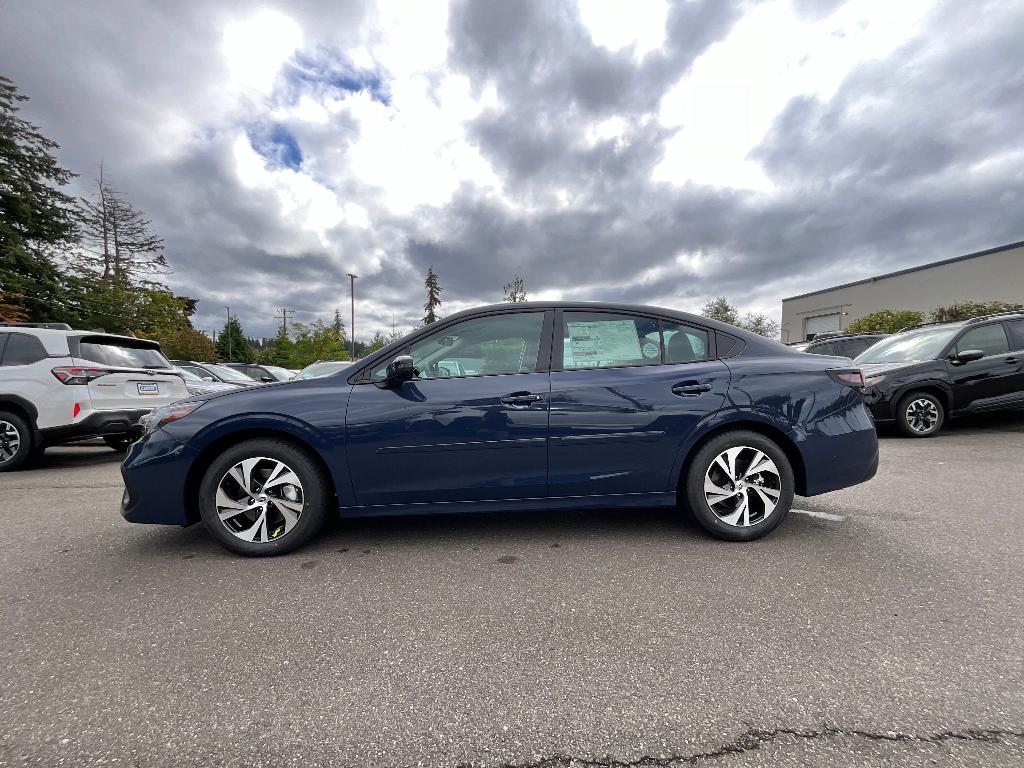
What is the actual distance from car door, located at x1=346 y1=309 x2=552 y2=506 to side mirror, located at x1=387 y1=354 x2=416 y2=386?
54mm

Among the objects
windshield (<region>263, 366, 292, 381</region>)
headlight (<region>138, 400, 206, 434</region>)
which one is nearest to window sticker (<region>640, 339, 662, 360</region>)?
headlight (<region>138, 400, 206, 434</region>)

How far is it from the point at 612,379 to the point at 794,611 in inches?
58.1

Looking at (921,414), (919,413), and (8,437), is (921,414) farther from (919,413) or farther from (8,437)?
(8,437)

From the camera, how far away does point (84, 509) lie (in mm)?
3873

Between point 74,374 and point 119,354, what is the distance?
1.77 ft

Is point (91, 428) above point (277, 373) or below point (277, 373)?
below

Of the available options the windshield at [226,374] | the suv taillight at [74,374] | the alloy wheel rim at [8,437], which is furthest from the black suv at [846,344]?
the alloy wheel rim at [8,437]

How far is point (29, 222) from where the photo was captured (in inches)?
740

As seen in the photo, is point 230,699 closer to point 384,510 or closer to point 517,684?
point 517,684

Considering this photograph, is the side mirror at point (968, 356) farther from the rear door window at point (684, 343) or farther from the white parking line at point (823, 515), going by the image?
the rear door window at point (684, 343)

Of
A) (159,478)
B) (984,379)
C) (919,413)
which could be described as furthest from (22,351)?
(984,379)

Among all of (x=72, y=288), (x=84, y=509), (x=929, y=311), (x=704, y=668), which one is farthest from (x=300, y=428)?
(x=929, y=311)

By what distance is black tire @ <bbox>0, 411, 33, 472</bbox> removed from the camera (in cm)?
538

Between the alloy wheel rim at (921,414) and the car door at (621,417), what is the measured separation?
19.4ft
